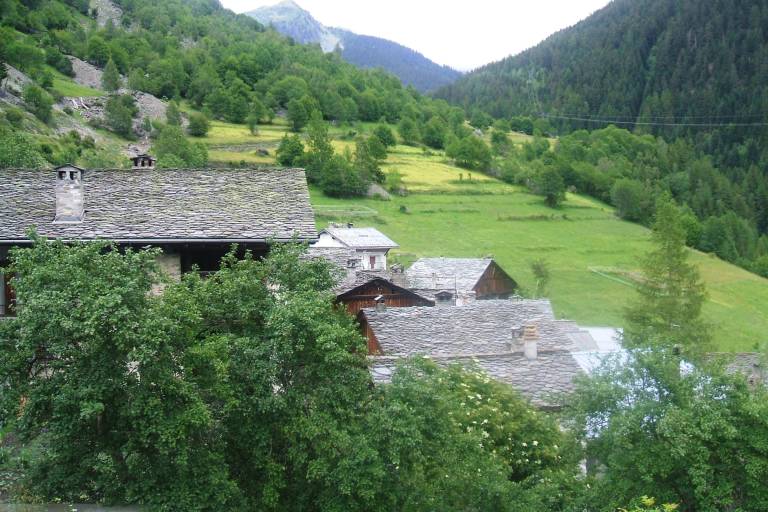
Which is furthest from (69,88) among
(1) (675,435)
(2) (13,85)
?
(1) (675,435)

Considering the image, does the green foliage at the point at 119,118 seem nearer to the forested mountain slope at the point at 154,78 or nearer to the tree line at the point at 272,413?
the forested mountain slope at the point at 154,78

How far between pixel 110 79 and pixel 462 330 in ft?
408

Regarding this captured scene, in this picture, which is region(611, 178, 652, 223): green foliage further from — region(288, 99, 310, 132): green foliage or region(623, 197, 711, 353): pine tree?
region(288, 99, 310, 132): green foliage

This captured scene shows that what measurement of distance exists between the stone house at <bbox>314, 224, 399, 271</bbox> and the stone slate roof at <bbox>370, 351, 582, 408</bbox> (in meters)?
38.2

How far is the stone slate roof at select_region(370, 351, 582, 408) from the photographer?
20219 millimetres

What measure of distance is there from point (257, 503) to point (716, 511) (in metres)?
8.71

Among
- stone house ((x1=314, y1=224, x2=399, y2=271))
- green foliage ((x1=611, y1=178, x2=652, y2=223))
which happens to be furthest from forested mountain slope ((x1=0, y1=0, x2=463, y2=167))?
green foliage ((x1=611, y1=178, x2=652, y2=223))

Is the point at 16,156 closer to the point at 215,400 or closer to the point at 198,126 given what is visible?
the point at 215,400

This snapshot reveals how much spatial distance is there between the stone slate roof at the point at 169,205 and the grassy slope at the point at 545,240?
128 feet

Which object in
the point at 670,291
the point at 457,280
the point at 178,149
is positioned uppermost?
the point at 178,149

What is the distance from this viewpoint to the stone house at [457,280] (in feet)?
158

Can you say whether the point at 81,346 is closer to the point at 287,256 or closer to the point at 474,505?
Result: the point at 287,256

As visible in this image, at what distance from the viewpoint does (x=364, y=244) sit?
62875 mm

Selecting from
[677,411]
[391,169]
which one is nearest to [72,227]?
[677,411]
